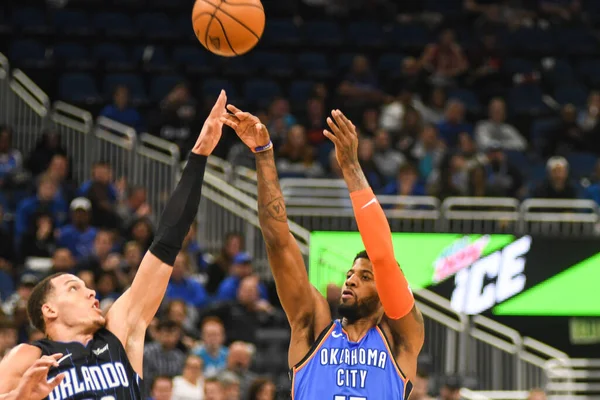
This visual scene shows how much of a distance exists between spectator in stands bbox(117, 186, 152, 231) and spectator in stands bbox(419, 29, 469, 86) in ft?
19.2

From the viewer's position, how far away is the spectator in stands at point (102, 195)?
13633 millimetres

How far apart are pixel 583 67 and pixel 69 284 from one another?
15.0m

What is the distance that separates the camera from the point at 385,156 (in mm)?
15844

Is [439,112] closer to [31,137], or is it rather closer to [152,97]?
[152,97]

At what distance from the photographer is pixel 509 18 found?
65.4ft

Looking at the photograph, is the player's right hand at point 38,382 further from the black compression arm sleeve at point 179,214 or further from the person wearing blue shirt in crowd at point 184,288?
the person wearing blue shirt in crowd at point 184,288

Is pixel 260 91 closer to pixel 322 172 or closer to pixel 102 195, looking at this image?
pixel 322 172

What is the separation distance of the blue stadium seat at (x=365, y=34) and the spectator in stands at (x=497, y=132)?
2.66 metres

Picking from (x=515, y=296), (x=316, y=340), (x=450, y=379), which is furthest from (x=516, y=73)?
(x=316, y=340)

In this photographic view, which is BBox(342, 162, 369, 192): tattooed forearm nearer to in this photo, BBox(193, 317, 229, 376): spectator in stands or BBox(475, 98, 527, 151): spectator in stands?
BBox(193, 317, 229, 376): spectator in stands

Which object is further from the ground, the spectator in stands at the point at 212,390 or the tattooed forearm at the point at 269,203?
the tattooed forearm at the point at 269,203

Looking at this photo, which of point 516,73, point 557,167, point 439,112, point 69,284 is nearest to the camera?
point 69,284

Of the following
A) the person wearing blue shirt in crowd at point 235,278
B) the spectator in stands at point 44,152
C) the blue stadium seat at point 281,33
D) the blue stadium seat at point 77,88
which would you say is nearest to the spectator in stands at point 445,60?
the blue stadium seat at point 281,33

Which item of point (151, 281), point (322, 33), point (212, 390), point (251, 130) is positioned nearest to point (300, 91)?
point (322, 33)
